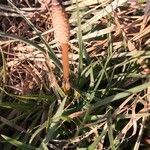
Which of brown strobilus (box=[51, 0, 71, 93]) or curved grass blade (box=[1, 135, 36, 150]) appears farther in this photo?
curved grass blade (box=[1, 135, 36, 150])

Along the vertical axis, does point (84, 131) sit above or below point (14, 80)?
below

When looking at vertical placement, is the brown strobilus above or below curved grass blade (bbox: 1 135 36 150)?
above

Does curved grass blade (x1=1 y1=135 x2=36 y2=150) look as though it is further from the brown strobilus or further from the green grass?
the brown strobilus

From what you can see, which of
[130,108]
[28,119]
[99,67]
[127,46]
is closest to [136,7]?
[127,46]

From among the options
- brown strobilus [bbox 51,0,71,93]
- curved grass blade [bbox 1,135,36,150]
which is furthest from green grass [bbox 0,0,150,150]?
brown strobilus [bbox 51,0,71,93]

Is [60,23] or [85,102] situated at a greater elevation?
[60,23]

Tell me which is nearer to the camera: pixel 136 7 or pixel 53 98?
pixel 53 98

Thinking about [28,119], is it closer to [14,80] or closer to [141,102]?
[14,80]

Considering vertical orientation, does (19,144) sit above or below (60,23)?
below

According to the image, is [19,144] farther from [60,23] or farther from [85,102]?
[60,23]

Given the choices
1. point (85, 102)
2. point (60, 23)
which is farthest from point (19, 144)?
point (60, 23)

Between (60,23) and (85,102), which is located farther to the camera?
(85,102)
